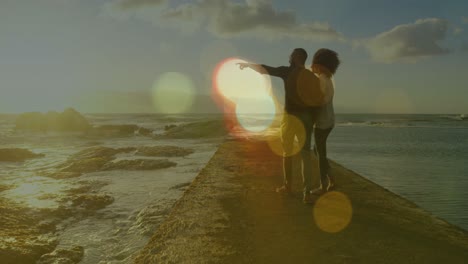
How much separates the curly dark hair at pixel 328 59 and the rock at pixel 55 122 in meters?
43.4

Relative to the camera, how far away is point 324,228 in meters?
3.83

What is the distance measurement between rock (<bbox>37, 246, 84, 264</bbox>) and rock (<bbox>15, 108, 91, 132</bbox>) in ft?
140

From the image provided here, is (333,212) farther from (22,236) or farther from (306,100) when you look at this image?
(22,236)

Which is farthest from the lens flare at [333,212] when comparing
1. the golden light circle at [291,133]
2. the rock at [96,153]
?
the rock at [96,153]

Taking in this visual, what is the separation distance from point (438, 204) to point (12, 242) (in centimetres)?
702

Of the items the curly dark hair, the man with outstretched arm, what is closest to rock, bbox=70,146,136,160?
the man with outstretched arm

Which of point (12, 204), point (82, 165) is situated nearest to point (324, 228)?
point (12, 204)

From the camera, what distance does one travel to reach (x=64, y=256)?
4.27 meters

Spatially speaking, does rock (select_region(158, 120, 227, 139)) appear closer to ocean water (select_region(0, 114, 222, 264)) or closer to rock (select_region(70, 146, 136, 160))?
rock (select_region(70, 146, 136, 160))

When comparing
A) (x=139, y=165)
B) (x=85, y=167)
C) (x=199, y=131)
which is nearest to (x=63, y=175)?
(x=85, y=167)

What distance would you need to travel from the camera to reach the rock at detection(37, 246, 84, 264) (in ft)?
13.6

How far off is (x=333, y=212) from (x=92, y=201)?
4741 mm

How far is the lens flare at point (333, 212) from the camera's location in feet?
12.9

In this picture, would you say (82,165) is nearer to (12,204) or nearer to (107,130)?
(12,204)
